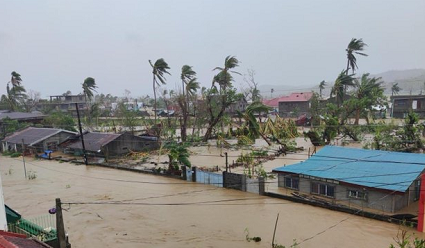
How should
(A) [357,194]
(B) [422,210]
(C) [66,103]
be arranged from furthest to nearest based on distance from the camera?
(C) [66,103]
(A) [357,194]
(B) [422,210]

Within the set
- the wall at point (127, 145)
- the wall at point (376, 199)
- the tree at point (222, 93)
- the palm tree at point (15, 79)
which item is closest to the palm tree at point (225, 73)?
the tree at point (222, 93)

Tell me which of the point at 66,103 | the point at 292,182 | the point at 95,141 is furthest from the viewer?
the point at 66,103

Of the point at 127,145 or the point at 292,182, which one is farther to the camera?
the point at 127,145

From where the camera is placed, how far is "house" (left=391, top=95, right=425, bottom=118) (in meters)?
46.2

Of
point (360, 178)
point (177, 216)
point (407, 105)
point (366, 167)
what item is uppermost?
point (407, 105)

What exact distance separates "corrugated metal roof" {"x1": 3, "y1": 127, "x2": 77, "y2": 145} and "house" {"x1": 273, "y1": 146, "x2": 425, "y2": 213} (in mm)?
26214

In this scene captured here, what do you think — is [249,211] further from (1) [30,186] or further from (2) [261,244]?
(1) [30,186]

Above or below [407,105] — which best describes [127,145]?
below

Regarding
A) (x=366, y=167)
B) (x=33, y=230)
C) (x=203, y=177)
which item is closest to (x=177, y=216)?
(x=203, y=177)

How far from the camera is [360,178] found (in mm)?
14539

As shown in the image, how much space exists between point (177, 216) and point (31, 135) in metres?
26.4

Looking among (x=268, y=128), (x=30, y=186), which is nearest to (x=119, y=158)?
(x=30, y=186)

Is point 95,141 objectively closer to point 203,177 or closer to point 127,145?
point 127,145

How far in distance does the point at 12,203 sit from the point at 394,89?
90.2 metres
